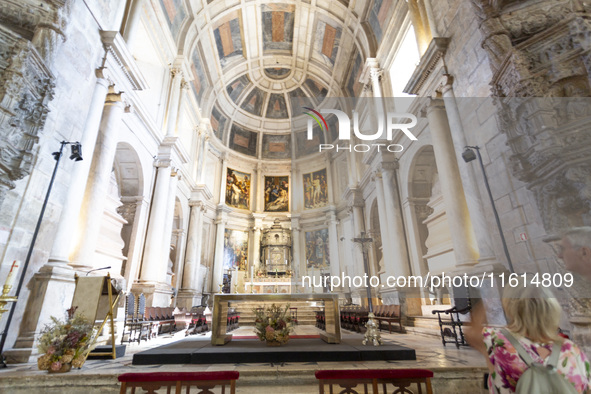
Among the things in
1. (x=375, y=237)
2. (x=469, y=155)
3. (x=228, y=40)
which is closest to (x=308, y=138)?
(x=469, y=155)

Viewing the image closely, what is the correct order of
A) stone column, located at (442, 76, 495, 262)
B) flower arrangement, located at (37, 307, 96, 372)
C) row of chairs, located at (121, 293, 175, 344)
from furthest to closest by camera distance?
row of chairs, located at (121, 293, 175, 344) < stone column, located at (442, 76, 495, 262) < flower arrangement, located at (37, 307, 96, 372)

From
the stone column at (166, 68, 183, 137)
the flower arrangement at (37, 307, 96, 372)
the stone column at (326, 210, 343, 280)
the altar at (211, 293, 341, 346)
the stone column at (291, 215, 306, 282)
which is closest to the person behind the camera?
the flower arrangement at (37, 307, 96, 372)

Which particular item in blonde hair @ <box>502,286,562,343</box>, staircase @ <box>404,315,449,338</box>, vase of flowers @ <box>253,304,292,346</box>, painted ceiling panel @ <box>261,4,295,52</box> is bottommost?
staircase @ <box>404,315,449,338</box>

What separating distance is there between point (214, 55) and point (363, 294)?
52.2 feet

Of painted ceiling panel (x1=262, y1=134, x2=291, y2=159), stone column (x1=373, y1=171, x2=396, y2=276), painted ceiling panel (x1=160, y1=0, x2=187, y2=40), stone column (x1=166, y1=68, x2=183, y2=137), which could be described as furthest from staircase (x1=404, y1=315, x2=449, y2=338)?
painted ceiling panel (x1=262, y1=134, x2=291, y2=159)

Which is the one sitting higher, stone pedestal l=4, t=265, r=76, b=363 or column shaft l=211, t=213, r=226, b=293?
column shaft l=211, t=213, r=226, b=293

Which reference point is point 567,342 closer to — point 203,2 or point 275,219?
point 203,2

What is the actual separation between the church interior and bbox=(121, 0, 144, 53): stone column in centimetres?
6

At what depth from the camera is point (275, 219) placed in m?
20.5

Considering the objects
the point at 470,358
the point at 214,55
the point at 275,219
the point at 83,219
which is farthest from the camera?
the point at 275,219

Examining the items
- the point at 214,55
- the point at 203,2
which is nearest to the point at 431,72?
the point at 203,2

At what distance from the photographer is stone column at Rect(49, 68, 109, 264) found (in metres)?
5.50

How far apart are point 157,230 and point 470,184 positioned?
32.9ft

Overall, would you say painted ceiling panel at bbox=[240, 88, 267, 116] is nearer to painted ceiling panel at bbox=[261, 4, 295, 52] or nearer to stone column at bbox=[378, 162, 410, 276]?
painted ceiling panel at bbox=[261, 4, 295, 52]
